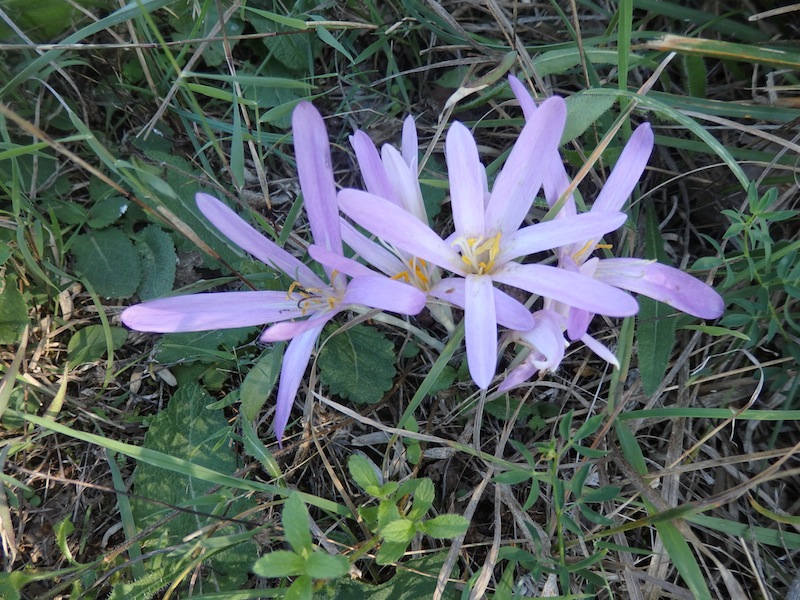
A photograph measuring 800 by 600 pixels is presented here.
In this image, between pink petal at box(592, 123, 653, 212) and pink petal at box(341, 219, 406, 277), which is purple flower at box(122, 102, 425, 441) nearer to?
pink petal at box(341, 219, 406, 277)

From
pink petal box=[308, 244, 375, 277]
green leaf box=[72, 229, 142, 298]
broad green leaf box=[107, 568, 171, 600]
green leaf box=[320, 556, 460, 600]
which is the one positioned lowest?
green leaf box=[320, 556, 460, 600]

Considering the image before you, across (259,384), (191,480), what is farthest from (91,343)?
(259,384)

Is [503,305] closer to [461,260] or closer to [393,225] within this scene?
[461,260]

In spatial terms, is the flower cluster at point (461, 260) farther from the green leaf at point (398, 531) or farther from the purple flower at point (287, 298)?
the green leaf at point (398, 531)

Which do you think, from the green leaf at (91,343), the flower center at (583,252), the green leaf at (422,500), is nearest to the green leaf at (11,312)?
the green leaf at (91,343)

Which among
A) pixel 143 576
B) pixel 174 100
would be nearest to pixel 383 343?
pixel 143 576

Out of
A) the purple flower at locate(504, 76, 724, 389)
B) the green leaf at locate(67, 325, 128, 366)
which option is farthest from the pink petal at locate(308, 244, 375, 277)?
the green leaf at locate(67, 325, 128, 366)

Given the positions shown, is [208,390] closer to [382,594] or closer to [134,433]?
[134,433]
